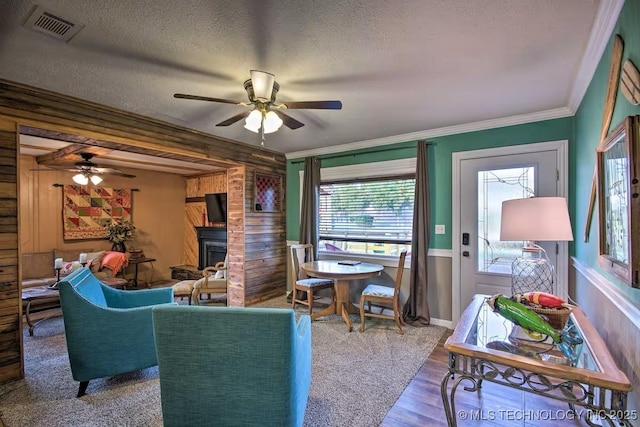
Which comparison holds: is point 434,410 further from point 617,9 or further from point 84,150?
point 84,150

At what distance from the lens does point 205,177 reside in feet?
21.4

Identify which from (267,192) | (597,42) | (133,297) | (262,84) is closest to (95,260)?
(133,297)

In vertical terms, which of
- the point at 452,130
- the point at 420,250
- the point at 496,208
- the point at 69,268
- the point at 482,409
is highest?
the point at 452,130

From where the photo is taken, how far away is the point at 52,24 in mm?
1679

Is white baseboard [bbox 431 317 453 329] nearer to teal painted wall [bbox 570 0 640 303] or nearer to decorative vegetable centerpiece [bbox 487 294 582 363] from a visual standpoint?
teal painted wall [bbox 570 0 640 303]

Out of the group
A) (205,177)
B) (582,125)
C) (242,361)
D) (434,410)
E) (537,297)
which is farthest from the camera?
(205,177)

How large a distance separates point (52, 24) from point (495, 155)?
3.88 meters

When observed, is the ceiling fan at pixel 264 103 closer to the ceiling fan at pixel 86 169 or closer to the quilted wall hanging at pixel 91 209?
the ceiling fan at pixel 86 169

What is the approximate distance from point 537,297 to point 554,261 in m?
1.71

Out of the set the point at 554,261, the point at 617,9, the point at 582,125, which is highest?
the point at 617,9

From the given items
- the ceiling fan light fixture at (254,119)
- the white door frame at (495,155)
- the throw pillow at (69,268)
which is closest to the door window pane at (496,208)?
the white door frame at (495,155)

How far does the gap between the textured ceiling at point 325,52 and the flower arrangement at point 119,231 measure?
3461mm

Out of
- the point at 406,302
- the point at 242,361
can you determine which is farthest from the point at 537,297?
the point at 406,302

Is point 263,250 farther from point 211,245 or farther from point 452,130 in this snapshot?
point 452,130
